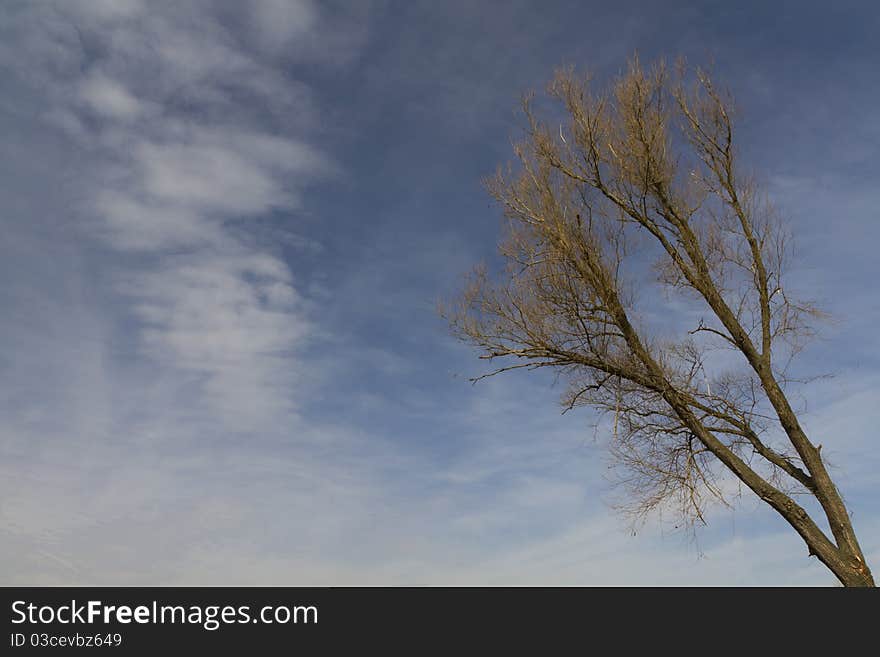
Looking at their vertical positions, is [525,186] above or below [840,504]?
above

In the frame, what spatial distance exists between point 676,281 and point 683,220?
44.6 inches

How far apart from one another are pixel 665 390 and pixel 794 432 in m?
2.13

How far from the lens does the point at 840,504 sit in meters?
11.4
